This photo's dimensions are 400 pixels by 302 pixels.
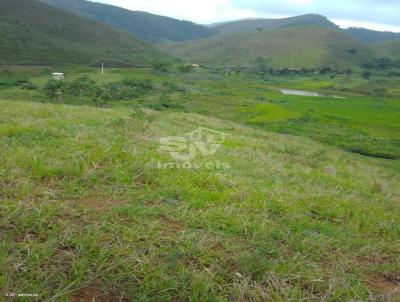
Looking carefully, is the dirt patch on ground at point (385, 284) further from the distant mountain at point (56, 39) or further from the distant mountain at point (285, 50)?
the distant mountain at point (285, 50)

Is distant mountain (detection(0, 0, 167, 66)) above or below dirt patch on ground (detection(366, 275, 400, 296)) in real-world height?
above

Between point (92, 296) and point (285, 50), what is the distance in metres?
123

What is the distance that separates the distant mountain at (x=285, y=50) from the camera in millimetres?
106688

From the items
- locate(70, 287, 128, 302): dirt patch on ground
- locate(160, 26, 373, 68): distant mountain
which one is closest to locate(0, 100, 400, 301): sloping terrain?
locate(70, 287, 128, 302): dirt patch on ground

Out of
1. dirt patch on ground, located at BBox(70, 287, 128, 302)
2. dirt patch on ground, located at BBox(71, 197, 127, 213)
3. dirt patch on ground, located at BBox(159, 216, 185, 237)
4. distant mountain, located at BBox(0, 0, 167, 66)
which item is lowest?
dirt patch on ground, located at BBox(70, 287, 128, 302)

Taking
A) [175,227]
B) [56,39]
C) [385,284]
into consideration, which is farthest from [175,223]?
[56,39]

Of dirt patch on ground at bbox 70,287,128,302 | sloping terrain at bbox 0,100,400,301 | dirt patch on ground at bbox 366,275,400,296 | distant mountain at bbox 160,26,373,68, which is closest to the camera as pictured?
dirt patch on ground at bbox 70,287,128,302

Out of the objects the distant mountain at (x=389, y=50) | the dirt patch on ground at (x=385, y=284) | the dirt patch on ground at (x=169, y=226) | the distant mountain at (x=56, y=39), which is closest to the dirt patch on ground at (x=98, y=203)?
the dirt patch on ground at (x=169, y=226)

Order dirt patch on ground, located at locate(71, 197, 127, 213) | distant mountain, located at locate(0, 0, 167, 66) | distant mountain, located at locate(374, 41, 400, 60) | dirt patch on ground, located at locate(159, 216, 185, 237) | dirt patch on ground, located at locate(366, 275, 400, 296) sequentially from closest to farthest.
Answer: dirt patch on ground, located at locate(366, 275, 400, 296) → dirt patch on ground, located at locate(159, 216, 185, 237) → dirt patch on ground, located at locate(71, 197, 127, 213) → distant mountain, located at locate(0, 0, 167, 66) → distant mountain, located at locate(374, 41, 400, 60)

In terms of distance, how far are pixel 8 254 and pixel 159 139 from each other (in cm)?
Answer: 592

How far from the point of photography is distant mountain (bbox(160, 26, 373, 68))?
107 m

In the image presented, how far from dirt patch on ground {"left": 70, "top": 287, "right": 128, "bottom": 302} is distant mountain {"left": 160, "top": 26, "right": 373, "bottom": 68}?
102 meters

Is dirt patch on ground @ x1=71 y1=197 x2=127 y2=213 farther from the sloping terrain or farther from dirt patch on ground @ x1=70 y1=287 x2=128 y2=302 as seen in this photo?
dirt patch on ground @ x1=70 y1=287 x2=128 y2=302

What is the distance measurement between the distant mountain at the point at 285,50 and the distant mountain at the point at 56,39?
31.9 metres
